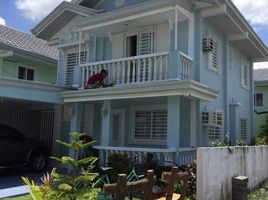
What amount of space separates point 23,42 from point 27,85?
32.8 ft

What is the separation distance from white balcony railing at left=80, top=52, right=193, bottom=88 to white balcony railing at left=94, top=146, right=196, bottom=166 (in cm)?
240

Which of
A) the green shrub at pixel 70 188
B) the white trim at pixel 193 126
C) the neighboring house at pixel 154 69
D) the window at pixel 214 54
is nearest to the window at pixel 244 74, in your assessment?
the neighboring house at pixel 154 69

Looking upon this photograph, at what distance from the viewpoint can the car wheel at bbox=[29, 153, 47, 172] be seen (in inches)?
537

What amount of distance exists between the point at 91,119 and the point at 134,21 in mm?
4564

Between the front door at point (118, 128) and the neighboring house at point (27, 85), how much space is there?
2546mm

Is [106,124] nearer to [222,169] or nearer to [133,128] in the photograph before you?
[133,128]

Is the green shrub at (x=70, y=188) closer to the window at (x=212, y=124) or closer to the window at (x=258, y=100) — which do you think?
the window at (x=212, y=124)

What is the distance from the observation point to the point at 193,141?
43.1ft

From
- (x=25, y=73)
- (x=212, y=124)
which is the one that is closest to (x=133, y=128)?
(x=212, y=124)

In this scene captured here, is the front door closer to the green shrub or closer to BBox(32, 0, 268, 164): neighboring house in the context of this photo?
BBox(32, 0, 268, 164): neighboring house

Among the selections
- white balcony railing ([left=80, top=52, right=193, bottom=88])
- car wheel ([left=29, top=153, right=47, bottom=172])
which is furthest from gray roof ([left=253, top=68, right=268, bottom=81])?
car wheel ([left=29, top=153, right=47, bottom=172])

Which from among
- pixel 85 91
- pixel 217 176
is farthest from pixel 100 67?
pixel 217 176

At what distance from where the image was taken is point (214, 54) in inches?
591

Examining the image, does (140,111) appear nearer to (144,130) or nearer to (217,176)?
(144,130)
